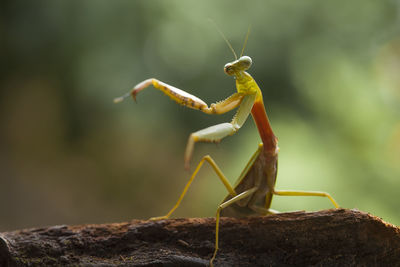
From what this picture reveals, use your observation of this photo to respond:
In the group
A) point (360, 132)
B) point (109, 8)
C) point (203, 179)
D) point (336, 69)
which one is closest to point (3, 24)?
point (109, 8)

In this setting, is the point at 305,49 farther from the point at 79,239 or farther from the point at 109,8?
the point at 79,239

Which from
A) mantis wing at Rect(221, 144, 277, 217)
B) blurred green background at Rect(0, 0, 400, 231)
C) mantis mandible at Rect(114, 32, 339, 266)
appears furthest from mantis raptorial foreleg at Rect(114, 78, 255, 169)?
blurred green background at Rect(0, 0, 400, 231)

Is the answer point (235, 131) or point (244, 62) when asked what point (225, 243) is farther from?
point (244, 62)

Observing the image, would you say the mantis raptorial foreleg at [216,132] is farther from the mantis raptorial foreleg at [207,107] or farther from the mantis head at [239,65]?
the mantis head at [239,65]

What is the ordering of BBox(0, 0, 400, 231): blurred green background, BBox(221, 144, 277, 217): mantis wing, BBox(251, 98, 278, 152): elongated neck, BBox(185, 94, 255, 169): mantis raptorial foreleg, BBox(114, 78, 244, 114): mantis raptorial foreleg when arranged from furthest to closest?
BBox(0, 0, 400, 231): blurred green background
BBox(221, 144, 277, 217): mantis wing
BBox(251, 98, 278, 152): elongated neck
BBox(114, 78, 244, 114): mantis raptorial foreleg
BBox(185, 94, 255, 169): mantis raptorial foreleg

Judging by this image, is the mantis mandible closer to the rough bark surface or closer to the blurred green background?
the rough bark surface

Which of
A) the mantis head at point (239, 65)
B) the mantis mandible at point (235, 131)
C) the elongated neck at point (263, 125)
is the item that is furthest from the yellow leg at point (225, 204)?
the mantis head at point (239, 65)
